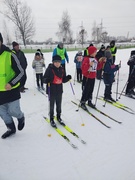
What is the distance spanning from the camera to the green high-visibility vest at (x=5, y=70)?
2.51m

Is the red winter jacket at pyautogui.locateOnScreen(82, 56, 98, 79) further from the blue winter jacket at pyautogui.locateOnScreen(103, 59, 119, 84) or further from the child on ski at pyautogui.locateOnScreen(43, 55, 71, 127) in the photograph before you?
the child on ski at pyautogui.locateOnScreen(43, 55, 71, 127)

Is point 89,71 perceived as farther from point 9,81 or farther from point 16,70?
point 9,81

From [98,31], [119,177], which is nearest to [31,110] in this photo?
[119,177]

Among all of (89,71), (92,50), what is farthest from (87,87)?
(92,50)

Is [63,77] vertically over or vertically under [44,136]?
over

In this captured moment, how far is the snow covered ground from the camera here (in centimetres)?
242

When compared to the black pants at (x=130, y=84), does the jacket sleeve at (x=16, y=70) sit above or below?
above

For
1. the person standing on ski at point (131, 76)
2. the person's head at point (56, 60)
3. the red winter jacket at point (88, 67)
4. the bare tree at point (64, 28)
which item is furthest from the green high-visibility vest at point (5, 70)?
the bare tree at point (64, 28)

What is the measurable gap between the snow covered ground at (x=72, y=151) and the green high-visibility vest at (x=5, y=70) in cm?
129

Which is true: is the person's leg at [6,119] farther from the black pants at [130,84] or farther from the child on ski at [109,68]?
the black pants at [130,84]

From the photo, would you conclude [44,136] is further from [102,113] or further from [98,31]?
[98,31]

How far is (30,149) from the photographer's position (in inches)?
116

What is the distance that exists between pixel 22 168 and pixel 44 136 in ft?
2.91

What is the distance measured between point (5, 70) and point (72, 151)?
1.97m
